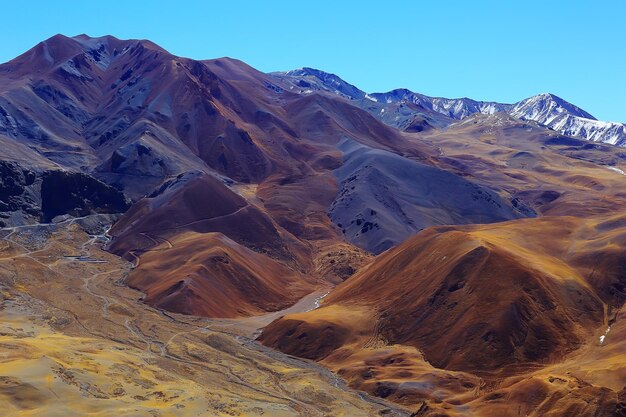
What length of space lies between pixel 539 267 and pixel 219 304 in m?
41.4

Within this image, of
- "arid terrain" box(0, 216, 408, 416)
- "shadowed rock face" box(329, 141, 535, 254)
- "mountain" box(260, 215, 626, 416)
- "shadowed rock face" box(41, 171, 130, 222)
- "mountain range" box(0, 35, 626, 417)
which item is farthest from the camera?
"shadowed rock face" box(329, 141, 535, 254)

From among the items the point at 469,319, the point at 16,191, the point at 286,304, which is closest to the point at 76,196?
the point at 16,191

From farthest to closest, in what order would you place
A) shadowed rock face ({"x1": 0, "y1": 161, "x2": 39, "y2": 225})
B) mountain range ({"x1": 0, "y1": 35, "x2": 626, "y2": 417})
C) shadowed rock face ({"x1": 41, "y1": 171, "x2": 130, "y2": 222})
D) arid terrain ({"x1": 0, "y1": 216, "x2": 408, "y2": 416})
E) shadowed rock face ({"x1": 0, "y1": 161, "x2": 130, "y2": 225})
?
shadowed rock face ({"x1": 41, "y1": 171, "x2": 130, "y2": 222}) → shadowed rock face ({"x1": 0, "y1": 161, "x2": 130, "y2": 225}) → shadowed rock face ({"x1": 0, "y1": 161, "x2": 39, "y2": 225}) → mountain range ({"x1": 0, "y1": 35, "x2": 626, "y2": 417}) → arid terrain ({"x1": 0, "y1": 216, "x2": 408, "y2": 416})

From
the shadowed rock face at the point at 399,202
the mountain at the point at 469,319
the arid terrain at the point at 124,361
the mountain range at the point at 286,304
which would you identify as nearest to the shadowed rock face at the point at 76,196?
the mountain range at the point at 286,304

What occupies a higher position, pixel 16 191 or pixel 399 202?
pixel 399 202

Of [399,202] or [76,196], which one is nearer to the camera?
[76,196]

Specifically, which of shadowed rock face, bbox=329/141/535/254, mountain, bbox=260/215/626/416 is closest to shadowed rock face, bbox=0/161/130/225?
shadowed rock face, bbox=329/141/535/254

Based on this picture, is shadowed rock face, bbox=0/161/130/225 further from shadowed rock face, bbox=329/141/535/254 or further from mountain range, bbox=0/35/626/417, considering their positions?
shadowed rock face, bbox=329/141/535/254

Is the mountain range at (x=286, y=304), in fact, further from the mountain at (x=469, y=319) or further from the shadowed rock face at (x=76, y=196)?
the shadowed rock face at (x=76, y=196)

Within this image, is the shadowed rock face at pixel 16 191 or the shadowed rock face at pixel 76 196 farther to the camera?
the shadowed rock face at pixel 76 196

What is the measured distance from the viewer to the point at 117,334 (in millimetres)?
79812

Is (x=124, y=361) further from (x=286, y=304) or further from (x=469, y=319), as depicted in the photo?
(x=286, y=304)

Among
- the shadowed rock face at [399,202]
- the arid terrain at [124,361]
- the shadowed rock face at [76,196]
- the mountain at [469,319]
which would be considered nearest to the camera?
the arid terrain at [124,361]

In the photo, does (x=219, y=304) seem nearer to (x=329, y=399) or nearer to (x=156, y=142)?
(x=329, y=399)
